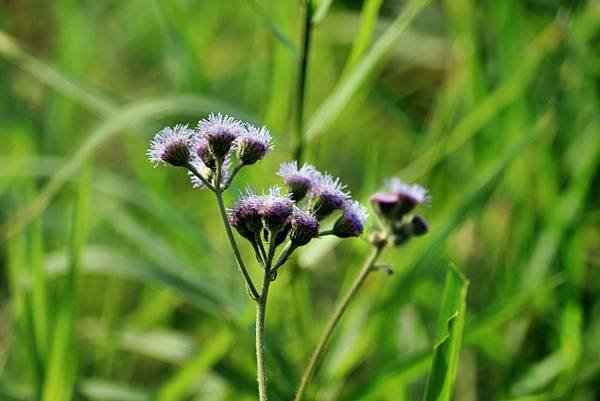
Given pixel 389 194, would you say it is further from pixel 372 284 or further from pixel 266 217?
pixel 372 284

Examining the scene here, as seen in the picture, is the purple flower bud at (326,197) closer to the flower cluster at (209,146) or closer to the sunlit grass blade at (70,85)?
the flower cluster at (209,146)

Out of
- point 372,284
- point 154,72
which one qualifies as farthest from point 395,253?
point 154,72

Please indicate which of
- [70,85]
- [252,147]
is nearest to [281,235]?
[252,147]

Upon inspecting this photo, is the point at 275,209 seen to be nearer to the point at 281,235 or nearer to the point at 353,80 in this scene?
the point at 281,235

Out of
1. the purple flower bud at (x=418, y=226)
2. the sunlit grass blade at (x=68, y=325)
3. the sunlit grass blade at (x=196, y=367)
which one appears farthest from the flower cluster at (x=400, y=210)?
the sunlit grass blade at (x=68, y=325)

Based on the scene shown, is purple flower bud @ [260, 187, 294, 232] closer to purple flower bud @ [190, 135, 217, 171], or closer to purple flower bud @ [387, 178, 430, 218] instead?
purple flower bud @ [190, 135, 217, 171]

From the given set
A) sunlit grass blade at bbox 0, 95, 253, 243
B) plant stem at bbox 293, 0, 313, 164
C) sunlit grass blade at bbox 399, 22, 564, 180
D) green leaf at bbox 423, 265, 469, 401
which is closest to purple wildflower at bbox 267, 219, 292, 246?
green leaf at bbox 423, 265, 469, 401
